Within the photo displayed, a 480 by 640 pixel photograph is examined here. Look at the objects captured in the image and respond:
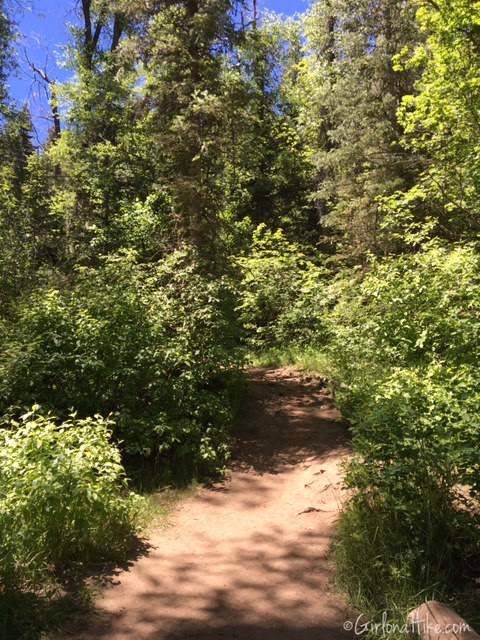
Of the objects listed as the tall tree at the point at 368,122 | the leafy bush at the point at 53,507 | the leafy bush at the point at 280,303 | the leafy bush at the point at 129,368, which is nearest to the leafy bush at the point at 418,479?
the leafy bush at the point at 53,507

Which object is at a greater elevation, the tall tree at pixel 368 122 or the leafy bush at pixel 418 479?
the tall tree at pixel 368 122

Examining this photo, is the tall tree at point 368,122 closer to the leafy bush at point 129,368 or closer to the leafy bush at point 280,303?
the leafy bush at point 280,303

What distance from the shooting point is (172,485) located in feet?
21.8

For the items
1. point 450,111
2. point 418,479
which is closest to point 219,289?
point 418,479

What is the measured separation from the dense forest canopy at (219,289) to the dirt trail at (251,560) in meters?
0.37

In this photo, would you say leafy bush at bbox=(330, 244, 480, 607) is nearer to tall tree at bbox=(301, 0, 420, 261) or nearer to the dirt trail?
the dirt trail

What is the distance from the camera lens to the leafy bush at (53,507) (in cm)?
419

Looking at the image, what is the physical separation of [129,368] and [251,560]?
9.77 ft

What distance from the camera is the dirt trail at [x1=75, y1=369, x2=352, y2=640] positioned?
375cm

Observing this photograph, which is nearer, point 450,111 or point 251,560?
point 251,560

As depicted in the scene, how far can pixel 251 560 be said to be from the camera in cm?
481

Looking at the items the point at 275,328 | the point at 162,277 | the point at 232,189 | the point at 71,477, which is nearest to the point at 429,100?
the point at 275,328

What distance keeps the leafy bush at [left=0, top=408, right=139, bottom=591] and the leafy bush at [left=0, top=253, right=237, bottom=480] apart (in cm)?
148

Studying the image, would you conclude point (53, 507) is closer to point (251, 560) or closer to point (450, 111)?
point (251, 560)
